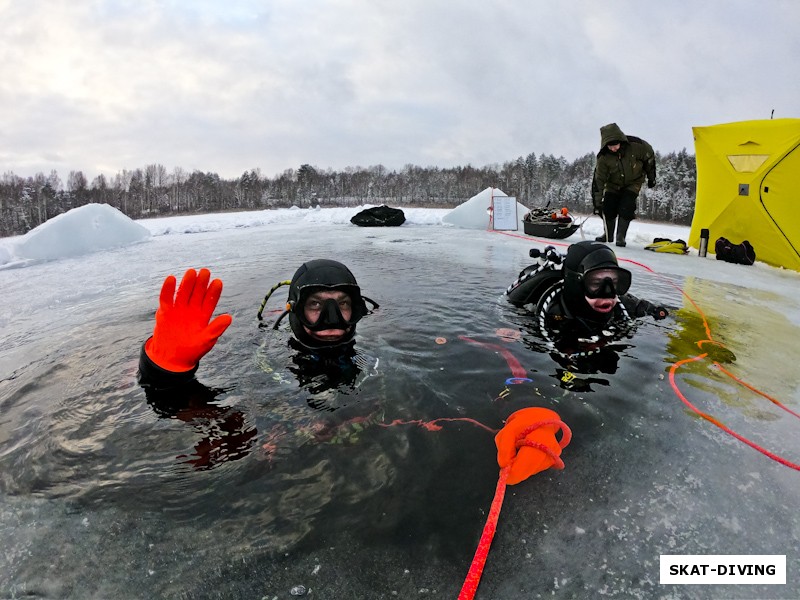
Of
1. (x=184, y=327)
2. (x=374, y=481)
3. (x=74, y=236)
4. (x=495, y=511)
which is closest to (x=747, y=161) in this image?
(x=495, y=511)

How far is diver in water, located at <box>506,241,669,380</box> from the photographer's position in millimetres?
3249

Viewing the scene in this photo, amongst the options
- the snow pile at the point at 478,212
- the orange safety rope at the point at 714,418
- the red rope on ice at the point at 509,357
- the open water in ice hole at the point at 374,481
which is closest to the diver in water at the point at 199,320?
the open water in ice hole at the point at 374,481

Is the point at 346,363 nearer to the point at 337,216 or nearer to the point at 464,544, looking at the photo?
the point at 464,544

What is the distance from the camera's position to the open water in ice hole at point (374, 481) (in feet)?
4.24

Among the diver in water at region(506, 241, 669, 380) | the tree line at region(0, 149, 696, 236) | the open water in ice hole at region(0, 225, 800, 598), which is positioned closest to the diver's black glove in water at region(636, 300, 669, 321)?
the diver in water at region(506, 241, 669, 380)

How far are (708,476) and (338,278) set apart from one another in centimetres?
230

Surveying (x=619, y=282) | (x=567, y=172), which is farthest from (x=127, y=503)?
(x=567, y=172)

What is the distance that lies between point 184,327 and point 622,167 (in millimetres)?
8129

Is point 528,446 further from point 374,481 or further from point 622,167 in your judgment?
point 622,167

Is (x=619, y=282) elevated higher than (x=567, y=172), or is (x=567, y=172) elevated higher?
(x=567, y=172)

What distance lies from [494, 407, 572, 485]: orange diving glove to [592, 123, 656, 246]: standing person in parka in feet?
24.7

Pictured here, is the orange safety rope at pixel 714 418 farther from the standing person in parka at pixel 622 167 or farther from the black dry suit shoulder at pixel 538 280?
the standing person in parka at pixel 622 167

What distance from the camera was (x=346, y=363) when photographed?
3016mm

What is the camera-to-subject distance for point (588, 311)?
3.65m
